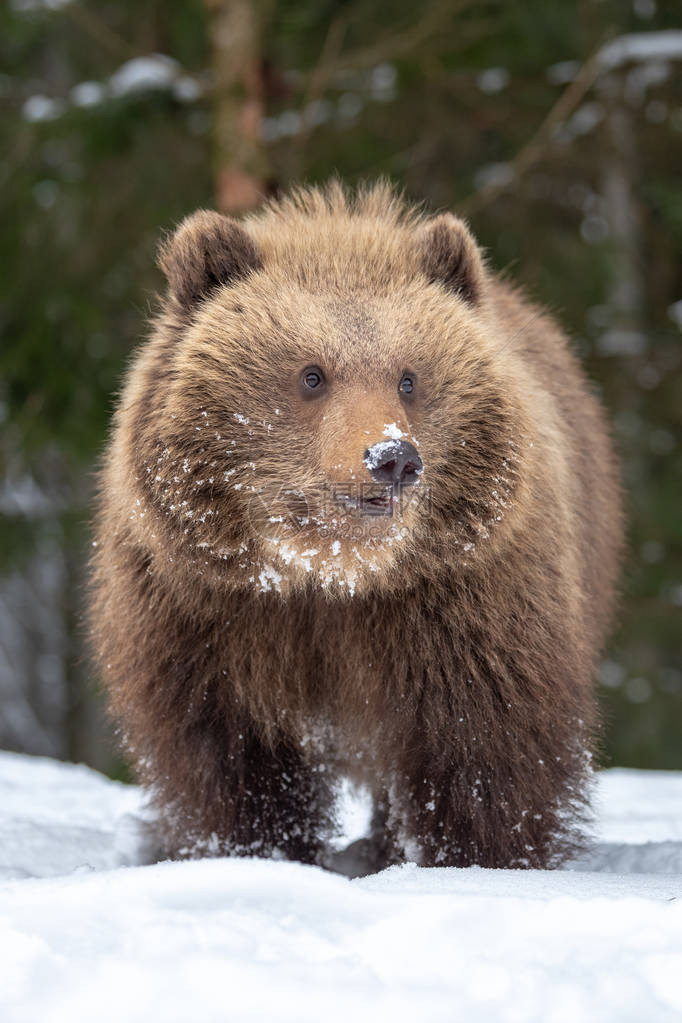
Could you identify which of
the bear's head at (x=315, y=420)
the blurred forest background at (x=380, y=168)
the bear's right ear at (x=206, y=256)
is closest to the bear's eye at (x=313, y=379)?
the bear's head at (x=315, y=420)

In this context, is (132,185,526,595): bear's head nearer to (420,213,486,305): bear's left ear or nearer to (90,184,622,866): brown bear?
(90,184,622,866): brown bear

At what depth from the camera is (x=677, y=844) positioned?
4863 mm

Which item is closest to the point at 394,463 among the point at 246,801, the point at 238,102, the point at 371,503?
the point at 371,503

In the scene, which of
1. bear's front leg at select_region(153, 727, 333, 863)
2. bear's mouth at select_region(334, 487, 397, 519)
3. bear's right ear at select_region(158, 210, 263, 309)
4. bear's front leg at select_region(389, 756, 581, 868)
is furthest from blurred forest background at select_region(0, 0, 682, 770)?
bear's front leg at select_region(389, 756, 581, 868)

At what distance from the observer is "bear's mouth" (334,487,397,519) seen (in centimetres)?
372

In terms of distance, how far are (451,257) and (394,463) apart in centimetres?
147

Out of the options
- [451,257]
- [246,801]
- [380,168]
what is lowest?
[246,801]

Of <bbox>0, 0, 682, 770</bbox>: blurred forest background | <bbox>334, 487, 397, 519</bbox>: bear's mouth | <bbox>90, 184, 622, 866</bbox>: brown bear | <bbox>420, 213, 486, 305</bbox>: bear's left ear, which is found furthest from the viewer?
<bbox>0, 0, 682, 770</bbox>: blurred forest background

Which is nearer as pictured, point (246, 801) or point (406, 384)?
point (406, 384)

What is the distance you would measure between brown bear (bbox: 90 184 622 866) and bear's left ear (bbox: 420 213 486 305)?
11 millimetres

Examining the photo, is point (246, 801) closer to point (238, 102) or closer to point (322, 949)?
point (322, 949)

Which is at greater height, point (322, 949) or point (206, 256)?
point (206, 256)

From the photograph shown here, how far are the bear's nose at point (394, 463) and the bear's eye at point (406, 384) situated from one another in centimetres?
57

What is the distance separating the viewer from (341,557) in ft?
13.1
